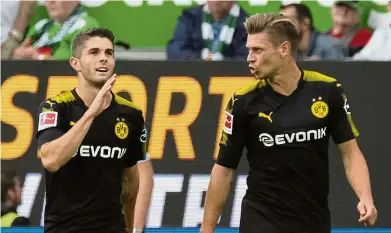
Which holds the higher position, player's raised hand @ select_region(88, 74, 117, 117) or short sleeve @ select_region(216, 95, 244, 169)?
player's raised hand @ select_region(88, 74, 117, 117)

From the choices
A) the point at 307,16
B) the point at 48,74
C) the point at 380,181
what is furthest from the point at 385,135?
the point at 48,74

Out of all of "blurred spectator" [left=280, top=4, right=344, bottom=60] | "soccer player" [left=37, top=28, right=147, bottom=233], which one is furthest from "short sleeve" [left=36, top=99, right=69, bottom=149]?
"blurred spectator" [left=280, top=4, right=344, bottom=60]

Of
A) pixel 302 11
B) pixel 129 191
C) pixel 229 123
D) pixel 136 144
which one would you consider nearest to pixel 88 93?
pixel 136 144

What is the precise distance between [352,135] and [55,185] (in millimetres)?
1927

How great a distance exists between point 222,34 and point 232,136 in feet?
14.4

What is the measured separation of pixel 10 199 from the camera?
10.2 meters

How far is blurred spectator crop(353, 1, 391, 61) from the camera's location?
10734mm

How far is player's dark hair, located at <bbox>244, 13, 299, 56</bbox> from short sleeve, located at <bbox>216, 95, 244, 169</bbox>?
0.44 metres

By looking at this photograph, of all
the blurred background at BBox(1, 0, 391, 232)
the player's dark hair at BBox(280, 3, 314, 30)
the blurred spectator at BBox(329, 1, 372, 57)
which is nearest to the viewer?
the blurred background at BBox(1, 0, 391, 232)

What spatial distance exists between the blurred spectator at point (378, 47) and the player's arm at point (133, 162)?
4.18 m

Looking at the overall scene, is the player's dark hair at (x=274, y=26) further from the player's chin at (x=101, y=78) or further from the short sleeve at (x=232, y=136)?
the player's chin at (x=101, y=78)

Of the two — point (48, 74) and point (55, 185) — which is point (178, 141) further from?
point (55, 185)

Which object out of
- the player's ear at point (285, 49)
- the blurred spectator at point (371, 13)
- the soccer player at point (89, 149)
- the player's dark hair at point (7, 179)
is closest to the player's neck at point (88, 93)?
the soccer player at point (89, 149)

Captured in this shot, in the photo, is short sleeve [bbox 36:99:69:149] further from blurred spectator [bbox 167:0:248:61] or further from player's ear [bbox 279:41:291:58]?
blurred spectator [bbox 167:0:248:61]
